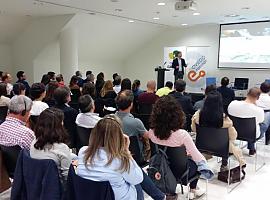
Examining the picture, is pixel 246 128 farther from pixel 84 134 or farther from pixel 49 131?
pixel 49 131

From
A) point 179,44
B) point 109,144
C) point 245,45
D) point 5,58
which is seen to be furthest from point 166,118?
point 179,44

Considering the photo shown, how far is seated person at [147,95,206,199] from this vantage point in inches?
103

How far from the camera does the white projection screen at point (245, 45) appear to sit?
10.6 m

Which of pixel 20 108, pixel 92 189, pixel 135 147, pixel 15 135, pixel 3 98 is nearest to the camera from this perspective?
pixel 92 189

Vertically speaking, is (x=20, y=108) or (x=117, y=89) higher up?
(x=20, y=108)

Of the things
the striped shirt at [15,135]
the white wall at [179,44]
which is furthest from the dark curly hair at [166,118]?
the white wall at [179,44]

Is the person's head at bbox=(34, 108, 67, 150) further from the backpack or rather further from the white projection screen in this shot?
the white projection screen

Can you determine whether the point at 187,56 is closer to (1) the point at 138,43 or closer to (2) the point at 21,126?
(1) the point at 138,43

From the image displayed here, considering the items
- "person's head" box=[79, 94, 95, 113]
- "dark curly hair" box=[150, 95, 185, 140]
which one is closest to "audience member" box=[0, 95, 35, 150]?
"person's head" box=[79, 94, 95, 113]

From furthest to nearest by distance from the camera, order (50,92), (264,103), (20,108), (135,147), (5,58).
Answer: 1. (5,58)
2. (264,103)
3. (50,92)
4. (135,147)
5. (20,108)

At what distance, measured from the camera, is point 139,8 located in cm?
835

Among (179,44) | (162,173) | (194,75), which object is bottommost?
(162,173)

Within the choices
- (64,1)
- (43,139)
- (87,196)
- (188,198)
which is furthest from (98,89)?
(87,196)

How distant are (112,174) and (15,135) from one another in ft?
3.68
